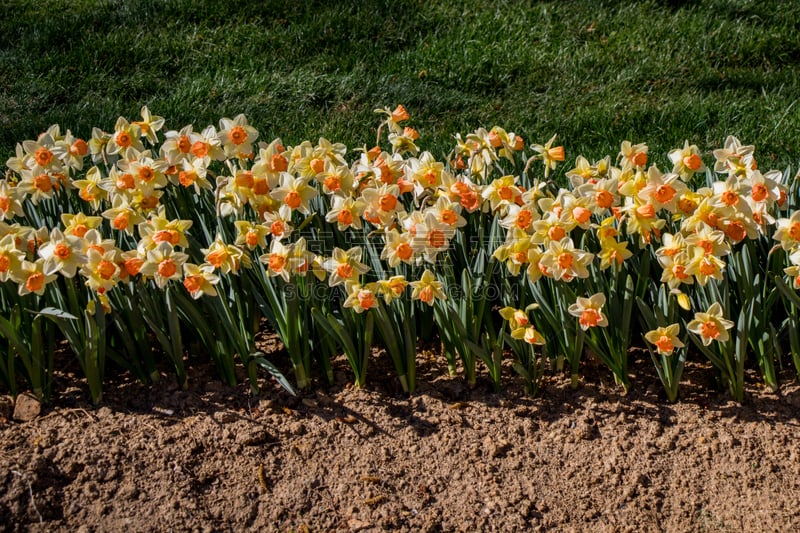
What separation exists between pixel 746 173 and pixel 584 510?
3.86 feet

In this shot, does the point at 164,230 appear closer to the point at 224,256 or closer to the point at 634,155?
the point at 224,256

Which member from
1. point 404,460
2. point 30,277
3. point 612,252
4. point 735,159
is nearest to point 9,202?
point 30,277

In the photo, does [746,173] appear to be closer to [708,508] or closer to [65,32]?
[708,508]

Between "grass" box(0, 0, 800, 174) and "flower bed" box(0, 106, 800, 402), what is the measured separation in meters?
1.76

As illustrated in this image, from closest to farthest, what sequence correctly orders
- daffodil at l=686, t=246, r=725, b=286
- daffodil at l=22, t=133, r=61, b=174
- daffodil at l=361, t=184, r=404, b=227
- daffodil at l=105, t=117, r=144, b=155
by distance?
daffodil at l=686, t=246, r=725, b=286 → daffodil at l=361, t=184, r=404, b=227 → daffodil at l=22, t=133, r=61, b=174 → daffodil at l=105, t=117, r=144, b=155

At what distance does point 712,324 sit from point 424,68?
3293 mm

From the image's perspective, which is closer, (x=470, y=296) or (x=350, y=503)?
(x=350, y=503)

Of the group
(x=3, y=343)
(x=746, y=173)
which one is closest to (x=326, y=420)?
(x=3, y=343)

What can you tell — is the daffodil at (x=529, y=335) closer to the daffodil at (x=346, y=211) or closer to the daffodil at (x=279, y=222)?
the daffodil at (x=346, y=211)

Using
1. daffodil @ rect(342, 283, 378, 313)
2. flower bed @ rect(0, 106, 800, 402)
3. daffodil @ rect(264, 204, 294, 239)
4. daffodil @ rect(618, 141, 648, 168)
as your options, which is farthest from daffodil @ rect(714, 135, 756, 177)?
daffodil @ rect(264, 204, 294, 239)

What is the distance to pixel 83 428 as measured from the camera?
2.37 m

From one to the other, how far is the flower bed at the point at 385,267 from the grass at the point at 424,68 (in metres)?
1.76

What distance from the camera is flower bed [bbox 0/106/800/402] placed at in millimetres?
2287

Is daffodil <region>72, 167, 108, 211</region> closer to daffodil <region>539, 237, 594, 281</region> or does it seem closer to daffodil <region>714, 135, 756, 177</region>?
daffodil <region>539, 237, 594, 281</region>
